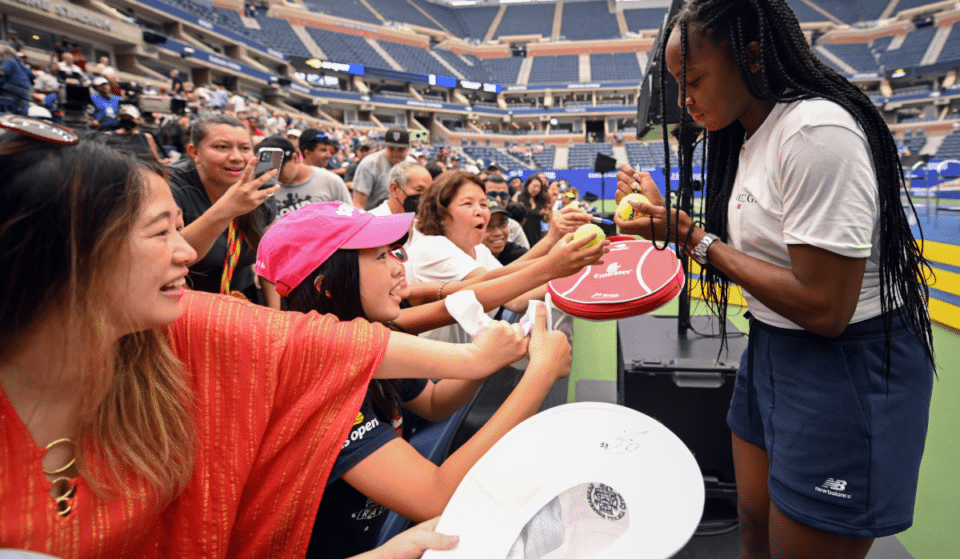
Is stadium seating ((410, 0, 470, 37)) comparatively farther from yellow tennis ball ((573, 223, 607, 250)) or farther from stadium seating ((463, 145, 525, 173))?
yellow tennis ball ((573, 223, 607, 250))

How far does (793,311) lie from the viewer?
0.95 metres

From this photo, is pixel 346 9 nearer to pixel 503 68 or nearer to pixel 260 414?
pixel 503 68

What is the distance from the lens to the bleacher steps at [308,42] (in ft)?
100.0

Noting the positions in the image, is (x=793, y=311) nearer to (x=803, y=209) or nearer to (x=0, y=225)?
(x=803, y=209)

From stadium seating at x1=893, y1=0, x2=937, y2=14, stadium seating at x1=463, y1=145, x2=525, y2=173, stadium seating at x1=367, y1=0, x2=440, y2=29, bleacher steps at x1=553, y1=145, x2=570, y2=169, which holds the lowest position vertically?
bleacher steps at x1=553, y1=145, x2=570, y2=169

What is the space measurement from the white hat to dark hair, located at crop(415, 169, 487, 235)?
183cm

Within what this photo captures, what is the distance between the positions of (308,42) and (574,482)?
115ft

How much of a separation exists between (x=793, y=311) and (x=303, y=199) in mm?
3050

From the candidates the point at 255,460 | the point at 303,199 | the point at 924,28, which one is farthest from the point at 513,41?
the point at 255,460

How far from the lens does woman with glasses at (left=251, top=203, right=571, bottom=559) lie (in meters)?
0.95

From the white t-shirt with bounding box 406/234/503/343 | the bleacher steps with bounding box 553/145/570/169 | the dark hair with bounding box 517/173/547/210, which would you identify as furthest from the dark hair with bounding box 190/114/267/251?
the bleacher steps with bounding box 553/145/570/169

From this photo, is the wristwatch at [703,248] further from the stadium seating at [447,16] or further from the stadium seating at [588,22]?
the stadium seating at [447,16]

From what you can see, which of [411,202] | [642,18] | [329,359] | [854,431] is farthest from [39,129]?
[642,18]

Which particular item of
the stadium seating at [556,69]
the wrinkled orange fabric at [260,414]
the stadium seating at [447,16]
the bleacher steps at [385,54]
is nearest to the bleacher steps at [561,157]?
the stadium seating at [556,69]
